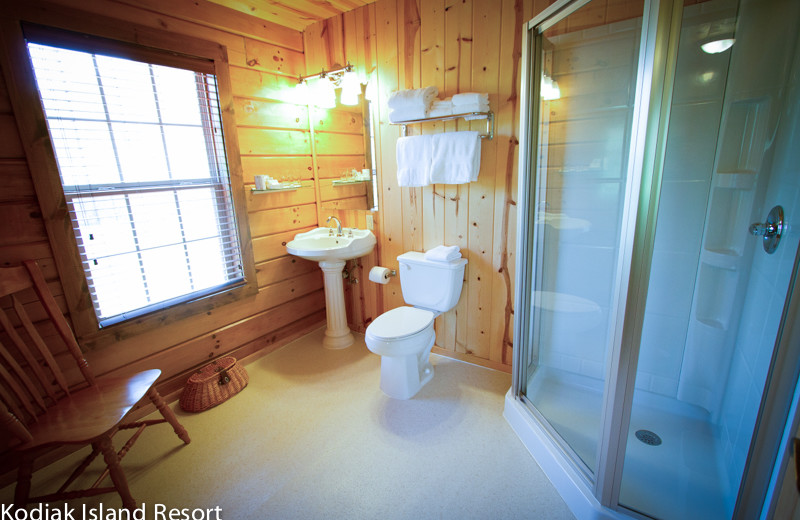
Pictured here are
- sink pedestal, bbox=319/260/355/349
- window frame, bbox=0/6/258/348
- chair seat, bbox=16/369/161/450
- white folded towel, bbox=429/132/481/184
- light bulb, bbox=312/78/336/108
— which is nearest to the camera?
chair seat, bbox=16/369/161/450

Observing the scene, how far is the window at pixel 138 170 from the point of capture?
164cm

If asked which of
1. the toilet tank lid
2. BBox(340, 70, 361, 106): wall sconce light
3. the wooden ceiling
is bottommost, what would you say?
the toilet tank lid

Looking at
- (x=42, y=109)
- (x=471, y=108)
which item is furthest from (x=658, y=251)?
(x=42, y=109)

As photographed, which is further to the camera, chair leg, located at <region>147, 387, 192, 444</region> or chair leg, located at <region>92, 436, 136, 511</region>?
chair leg, located at <region>147, 387, 192, 444</region>

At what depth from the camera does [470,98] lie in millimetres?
1937

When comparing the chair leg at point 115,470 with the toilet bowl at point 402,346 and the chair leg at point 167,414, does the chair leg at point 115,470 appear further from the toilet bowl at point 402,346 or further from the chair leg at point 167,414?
the toilet bowl at point 402,346

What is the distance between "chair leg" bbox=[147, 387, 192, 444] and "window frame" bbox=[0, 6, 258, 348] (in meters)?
0.42

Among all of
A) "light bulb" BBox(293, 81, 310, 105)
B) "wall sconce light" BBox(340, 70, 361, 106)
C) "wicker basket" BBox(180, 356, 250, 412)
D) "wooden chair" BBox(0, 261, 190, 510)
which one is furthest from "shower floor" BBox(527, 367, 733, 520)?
"light bulb" BBox(293, 81, 310, 105)

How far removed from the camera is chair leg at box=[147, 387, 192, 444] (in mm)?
1669

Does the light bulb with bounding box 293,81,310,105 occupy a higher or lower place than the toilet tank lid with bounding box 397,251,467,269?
higher

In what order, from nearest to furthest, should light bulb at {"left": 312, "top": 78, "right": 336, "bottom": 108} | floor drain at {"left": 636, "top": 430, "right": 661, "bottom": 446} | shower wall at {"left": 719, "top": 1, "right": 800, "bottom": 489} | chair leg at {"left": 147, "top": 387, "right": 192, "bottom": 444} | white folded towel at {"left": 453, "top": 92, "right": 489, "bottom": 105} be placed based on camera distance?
shower wall at {"left": 719, "top": 1, "right": 800, "bottom": 489} → floor drain at {"left": 636, "top": 430, "right": 661, "bottom": 446} → chair leg at {"left": 147, "top": 387, "right": 192, "bottom": 444} → white folded towel at {"left": 453, "top": 92, "right": 489, "bottom": 105} → light bulb at {"left": 312, "top": 78, "right": 336, "bottom": 108}

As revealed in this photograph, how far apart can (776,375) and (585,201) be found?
1.05 meters

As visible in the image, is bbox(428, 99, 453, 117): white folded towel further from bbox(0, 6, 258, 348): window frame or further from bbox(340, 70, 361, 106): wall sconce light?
bbox(0, 6, 258, 348): window frame

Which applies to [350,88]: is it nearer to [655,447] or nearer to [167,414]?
[167,414]
